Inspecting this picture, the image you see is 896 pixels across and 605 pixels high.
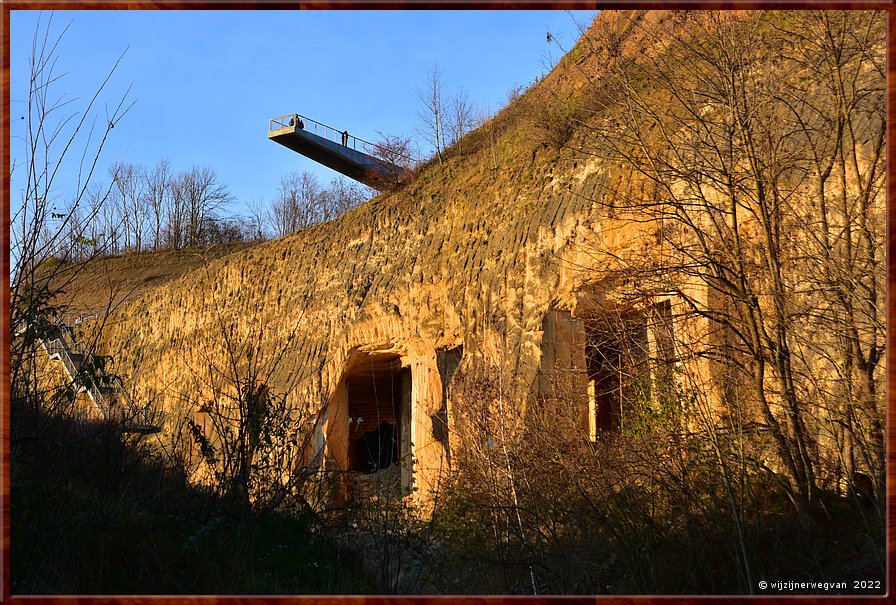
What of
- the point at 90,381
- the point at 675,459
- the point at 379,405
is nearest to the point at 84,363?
the point at 90,381

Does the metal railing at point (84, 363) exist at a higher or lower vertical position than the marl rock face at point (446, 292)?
lower

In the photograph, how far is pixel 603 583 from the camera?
6004 mm

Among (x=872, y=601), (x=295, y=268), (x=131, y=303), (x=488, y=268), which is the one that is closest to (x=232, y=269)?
(x=295, y=268)

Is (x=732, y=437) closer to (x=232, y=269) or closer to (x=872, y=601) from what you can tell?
(x=872, y=601)

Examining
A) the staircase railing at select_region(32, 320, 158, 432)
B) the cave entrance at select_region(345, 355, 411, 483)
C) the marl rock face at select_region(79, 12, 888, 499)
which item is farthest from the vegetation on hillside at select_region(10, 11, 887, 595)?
the cave entrance at select_region(345, 355, 411, 483)

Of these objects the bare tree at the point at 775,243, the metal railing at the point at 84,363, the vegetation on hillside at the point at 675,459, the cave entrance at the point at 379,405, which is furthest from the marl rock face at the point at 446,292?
the metal railing at the point at 84,363

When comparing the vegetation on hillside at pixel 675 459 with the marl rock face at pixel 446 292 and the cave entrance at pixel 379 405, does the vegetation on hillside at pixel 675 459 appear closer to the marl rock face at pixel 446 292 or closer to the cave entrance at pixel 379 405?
the marl rock face at pixel 446 292

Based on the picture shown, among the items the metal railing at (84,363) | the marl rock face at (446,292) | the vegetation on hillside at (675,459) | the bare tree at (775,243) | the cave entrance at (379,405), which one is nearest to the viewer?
the vegetation on hillside at (675,459)

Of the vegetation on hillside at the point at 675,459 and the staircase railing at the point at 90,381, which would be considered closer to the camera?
the vegetation on hillside at the point at 675,459

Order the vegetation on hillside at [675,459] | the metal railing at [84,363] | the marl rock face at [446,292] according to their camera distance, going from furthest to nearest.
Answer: the marl rock face at [446,292], the metal railing at [84,363], the vegetation on hillside at [675,459]

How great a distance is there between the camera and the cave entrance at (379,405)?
1803 cm

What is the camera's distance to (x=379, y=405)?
68.5 feet

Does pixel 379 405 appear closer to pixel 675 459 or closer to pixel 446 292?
pixel 446 292

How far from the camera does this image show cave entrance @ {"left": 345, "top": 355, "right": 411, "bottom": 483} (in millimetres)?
18031
